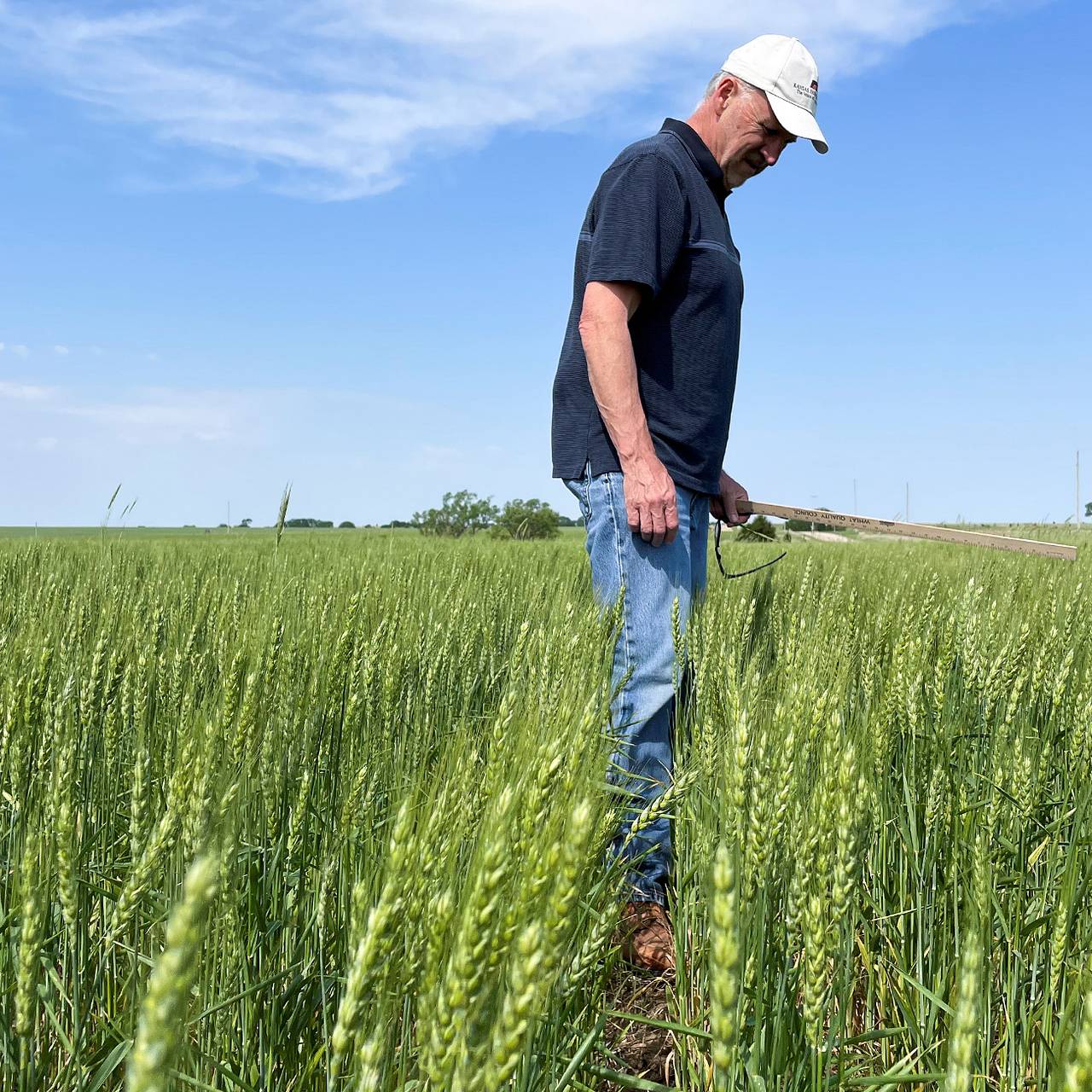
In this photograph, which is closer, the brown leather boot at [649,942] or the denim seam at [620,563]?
the brown leather boot at [649,942]

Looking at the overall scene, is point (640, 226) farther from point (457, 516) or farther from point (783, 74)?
point (457, 516)

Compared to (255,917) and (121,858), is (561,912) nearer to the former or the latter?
(255,917)

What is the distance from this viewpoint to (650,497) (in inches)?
85.7

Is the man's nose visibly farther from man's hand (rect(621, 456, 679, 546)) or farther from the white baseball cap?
man's hand (rect(621, 456, 679, 546))

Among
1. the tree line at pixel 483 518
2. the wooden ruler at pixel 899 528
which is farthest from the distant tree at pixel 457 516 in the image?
the wooden ruler at pixel 899 528

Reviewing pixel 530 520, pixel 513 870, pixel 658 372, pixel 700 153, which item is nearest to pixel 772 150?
pixel 700 153

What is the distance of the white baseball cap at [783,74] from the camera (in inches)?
93.7

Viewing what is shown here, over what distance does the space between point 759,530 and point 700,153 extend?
9.82 ft

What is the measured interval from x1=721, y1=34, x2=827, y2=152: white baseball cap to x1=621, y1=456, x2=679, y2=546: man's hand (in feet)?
3.34

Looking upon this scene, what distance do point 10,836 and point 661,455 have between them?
5.33 ft

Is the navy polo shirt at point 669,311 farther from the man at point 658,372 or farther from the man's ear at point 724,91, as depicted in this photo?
the man's ear at point 724,91

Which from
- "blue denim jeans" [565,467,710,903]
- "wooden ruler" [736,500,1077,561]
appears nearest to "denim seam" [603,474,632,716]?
"blue denim jeans" [565,467,710,903]

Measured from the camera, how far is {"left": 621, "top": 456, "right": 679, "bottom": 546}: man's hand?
7.14 ft

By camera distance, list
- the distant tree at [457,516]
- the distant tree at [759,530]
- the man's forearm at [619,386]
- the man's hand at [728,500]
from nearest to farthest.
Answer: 1. the man's forearm at [619,386]
2. the man's hand at [728,500]
3. the distant tree at [759,530]
4. the distant tree at [457,516]
